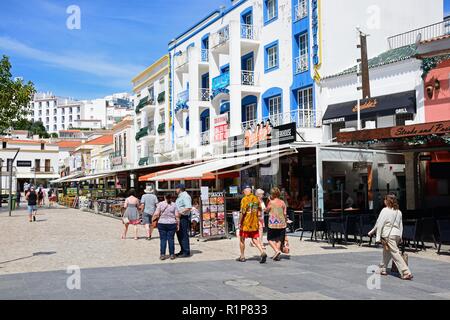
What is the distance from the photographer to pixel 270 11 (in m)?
26.7

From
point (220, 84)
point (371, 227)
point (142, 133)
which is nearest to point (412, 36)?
point (220, 84)

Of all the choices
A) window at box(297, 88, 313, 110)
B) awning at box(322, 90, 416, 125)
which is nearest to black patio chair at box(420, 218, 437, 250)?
awning at box(322, 90, 416, 125)

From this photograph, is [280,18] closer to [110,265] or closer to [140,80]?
[110,265]

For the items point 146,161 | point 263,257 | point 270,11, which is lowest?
point 263,257

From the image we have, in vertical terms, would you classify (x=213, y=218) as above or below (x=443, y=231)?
above

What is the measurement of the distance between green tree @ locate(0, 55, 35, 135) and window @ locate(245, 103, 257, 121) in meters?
14.1

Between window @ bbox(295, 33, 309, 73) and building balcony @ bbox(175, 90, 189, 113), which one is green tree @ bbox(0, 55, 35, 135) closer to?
building balcony @ bbox(175, 90, 189, 113)

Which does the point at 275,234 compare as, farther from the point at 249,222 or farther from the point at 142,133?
the point at 142,133

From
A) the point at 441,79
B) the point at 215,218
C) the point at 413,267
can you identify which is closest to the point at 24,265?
the point at 215,218

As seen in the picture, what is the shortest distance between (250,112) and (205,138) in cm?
484

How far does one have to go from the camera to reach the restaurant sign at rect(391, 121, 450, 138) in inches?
481

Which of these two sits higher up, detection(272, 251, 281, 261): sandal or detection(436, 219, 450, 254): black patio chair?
detection(436, 219, 450, 254): black patio chair

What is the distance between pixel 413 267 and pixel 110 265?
645 centimetres

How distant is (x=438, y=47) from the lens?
18.0 m
